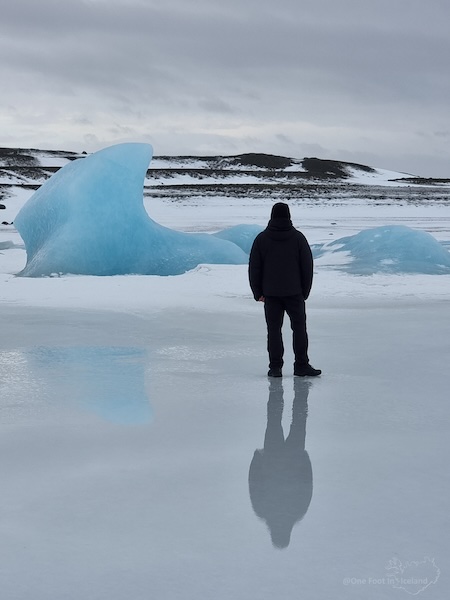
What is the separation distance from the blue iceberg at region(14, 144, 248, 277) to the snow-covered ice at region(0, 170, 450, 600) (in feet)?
12.3

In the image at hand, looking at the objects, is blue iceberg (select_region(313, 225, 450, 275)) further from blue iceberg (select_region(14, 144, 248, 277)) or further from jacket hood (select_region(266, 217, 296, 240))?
jacket hood (select_region(266, 217, 296, 240))

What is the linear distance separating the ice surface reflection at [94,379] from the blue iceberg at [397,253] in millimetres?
6080

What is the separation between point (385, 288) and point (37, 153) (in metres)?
71.1

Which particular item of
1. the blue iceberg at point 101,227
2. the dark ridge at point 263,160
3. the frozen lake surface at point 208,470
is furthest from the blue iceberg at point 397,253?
the dark ridge at point 263,160

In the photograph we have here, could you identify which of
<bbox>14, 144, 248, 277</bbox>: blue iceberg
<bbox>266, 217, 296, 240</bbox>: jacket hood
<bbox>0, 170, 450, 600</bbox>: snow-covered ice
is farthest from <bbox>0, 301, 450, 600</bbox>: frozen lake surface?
<bbox>14, 144, 248, 277</bbox>: blue iceberg

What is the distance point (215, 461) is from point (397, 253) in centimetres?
898

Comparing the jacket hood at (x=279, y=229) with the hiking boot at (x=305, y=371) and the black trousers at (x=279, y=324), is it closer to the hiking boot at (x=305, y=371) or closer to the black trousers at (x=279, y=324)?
the black trousers at (x=279, y=324)

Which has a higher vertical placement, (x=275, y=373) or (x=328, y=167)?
(x=328, y=167)

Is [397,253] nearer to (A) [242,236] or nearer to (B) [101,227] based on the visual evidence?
(A) [242,236]

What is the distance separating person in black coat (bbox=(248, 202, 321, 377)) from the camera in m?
4.87

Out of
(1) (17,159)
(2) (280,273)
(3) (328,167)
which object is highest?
(3) (328,167)

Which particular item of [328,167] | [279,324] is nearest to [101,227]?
[279,324]

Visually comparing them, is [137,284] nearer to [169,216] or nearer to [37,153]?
[169,216]

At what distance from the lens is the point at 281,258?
4.87 meters
